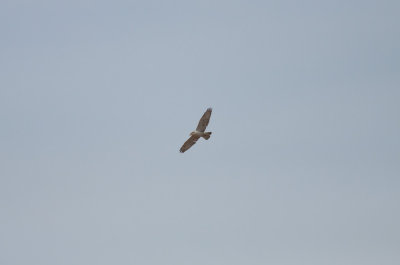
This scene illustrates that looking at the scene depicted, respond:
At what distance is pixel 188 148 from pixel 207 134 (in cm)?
328

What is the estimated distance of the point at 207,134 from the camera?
581ft

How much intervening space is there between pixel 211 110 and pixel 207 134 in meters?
2.30

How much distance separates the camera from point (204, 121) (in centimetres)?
17750

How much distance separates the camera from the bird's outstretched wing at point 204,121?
177 metres

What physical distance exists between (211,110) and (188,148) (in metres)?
4.85

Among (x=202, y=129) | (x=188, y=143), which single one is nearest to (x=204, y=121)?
(x=202, y=129)

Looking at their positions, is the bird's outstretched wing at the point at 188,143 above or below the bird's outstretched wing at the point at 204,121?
below

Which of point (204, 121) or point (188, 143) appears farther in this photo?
point (188, 143)

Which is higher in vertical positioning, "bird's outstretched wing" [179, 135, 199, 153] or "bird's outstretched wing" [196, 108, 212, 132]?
"bird's outstretched wing" [196, 108, 212, 132]

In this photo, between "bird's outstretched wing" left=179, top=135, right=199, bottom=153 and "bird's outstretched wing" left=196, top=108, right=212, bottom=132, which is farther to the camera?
"bird's outstretched wing" left=179, top=135, right=199, bottom=153

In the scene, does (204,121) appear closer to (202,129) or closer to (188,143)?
(202,129)

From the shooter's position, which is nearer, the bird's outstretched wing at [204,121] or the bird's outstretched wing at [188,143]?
the bird's outstretched wing at [204,121]

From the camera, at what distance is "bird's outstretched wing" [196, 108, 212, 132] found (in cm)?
17712

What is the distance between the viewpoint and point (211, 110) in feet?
581
